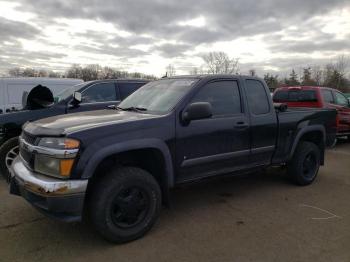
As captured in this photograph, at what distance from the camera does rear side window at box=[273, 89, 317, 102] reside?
10195 mm

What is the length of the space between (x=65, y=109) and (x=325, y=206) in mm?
4743

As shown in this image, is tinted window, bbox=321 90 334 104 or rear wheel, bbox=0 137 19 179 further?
tinted window, bbox=321 90 334 104

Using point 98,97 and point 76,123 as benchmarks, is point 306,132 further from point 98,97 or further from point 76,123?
point 98,97

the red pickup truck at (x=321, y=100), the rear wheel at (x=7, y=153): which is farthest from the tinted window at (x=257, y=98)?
the red pickup truck at (x=321, y=100)

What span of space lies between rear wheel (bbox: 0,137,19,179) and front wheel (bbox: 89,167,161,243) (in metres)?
2.82

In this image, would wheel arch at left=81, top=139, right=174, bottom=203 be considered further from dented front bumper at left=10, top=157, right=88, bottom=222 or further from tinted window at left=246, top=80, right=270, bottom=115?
tinted window at left=246, top=80, right=270, bottom=115

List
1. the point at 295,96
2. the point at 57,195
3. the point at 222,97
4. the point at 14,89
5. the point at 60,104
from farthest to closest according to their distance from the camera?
the point at 295,96
the point at 14,89
the point at 60,104
the point at 222,97
the point at 57,195

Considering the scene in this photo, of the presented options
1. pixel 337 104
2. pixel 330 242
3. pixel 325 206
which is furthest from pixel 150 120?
pixel 337 104

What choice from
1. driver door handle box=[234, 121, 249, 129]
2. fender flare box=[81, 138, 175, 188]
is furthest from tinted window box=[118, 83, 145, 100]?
fender flare box=[81, 138, 175, 188]

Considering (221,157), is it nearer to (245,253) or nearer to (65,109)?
(245,253)

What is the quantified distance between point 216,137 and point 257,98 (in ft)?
3.92

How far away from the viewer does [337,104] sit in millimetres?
10508

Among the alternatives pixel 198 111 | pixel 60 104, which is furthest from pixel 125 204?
pixel 60 104

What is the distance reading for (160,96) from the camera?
14.6 ft
